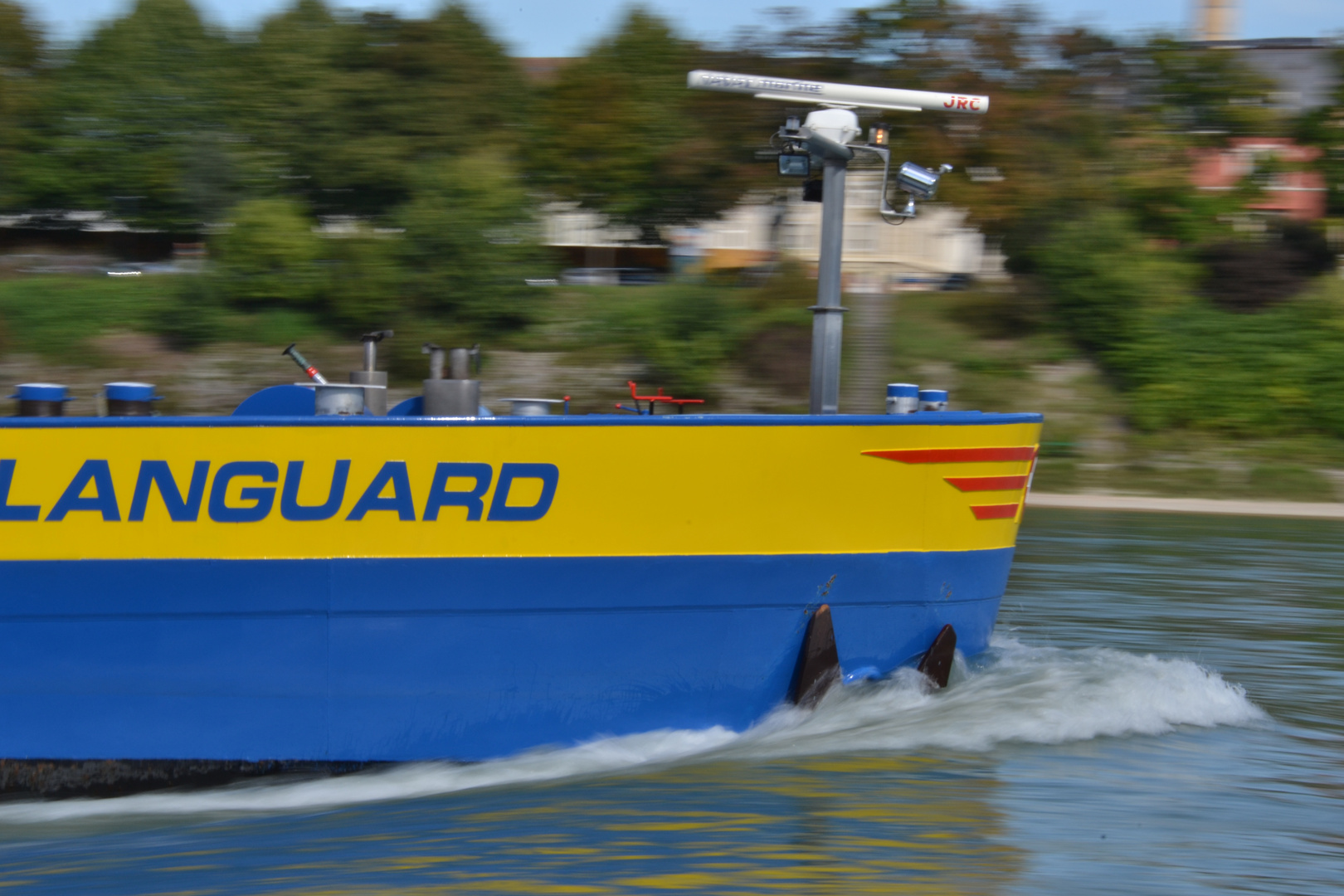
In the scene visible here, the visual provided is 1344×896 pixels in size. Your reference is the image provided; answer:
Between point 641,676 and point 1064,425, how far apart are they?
17.8 meters

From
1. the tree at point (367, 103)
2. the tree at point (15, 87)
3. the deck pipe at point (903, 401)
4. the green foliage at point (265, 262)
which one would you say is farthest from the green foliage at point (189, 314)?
the deck pipe at point (903, 401)

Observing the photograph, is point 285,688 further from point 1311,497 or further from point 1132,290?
point 1132,290

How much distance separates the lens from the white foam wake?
461 cm

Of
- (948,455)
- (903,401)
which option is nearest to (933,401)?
(903,401)

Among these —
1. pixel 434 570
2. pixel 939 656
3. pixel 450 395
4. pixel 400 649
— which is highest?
pixel 450 395

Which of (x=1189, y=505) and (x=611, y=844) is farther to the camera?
(x=1189, y=505)

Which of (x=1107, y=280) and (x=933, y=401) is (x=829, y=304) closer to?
(x=933, y=401)

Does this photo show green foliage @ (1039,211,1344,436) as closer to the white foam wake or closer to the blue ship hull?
the white foam wake

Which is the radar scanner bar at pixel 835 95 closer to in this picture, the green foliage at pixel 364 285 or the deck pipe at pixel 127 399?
the deck pipe at pixel 127 399

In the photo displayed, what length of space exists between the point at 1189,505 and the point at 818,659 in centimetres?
1408

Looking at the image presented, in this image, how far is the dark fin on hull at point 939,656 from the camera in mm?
5102

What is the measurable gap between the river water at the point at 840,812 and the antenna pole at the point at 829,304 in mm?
1156

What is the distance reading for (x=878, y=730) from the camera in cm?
513

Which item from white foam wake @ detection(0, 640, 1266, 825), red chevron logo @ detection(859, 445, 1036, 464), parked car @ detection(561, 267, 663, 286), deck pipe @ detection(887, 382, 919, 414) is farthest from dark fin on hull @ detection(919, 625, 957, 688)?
parked car @ detection(561, 267, 663, 286)
